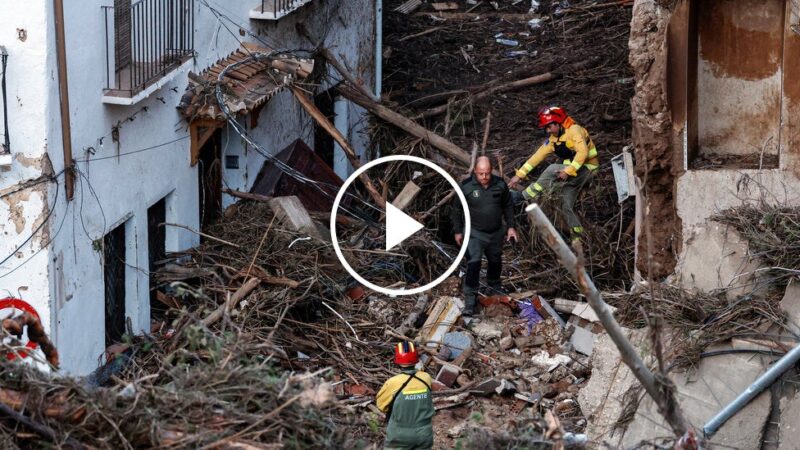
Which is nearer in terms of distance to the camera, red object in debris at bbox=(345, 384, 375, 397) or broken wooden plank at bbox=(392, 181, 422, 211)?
red object in debris at bbox=(345, 384, 375, 397)

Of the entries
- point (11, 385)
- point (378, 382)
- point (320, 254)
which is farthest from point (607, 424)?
point (11, 385)

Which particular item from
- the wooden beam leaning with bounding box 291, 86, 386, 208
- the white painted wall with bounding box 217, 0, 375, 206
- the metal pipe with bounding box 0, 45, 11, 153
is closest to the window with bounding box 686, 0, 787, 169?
the wooden beam leaning with bounding box 291, 86, 386, 208

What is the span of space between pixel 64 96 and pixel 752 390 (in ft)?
21.8

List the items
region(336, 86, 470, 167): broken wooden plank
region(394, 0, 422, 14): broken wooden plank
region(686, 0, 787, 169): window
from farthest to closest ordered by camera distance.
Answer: region(394, 0, 422, 14): broken wooden plank → region(336, 86, 470, 167): broken wooden plank → region(686, 0, 787, 169): window

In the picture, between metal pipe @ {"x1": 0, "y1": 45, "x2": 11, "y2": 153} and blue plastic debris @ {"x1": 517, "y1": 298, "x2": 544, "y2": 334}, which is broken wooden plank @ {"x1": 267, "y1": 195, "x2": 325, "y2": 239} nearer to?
blue plastic debris @ {"x1": 517, "y1": 298, "x2": 544, "y2": 334}

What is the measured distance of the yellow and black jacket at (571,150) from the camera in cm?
1544

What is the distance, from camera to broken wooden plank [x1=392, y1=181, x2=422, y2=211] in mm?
17047

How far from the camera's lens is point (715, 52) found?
41.5 feet

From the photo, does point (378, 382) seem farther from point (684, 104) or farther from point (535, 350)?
point (684, 104)

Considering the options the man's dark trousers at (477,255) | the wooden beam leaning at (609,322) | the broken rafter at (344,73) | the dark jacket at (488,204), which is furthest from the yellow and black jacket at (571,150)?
the wooden beam leaning at (609,322)

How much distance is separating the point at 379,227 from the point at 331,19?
5.18 metres

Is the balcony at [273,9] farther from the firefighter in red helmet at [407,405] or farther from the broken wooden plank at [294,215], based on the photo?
the firefighter in red helmet at [407,405]

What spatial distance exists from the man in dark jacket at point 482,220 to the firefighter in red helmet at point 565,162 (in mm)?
735

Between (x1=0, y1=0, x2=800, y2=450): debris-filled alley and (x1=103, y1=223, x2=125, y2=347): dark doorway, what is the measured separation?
0.12 ft
